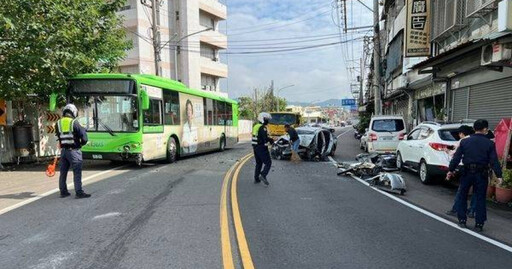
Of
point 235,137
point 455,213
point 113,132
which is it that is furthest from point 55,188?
point 235,137

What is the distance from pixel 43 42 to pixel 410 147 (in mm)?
11190

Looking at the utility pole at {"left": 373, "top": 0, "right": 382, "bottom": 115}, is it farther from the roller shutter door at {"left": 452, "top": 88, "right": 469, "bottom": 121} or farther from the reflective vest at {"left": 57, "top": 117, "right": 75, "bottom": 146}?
the reflective vest at {"left": 57, "top": 117, "right": 75, "bottom": 146}

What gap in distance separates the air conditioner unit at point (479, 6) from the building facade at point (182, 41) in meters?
22.2

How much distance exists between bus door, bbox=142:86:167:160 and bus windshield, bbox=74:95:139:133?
0.44 m

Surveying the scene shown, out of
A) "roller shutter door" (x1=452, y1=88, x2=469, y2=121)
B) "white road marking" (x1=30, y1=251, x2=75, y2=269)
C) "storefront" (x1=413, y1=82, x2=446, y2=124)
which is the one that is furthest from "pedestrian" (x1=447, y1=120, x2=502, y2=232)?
"storefront" (x1=413, y1=82, x2=446, y2=124)

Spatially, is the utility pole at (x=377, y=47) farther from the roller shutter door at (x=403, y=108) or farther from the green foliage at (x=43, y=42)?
the green foliage at (x=43, y=42)

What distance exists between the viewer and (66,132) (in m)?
8.88

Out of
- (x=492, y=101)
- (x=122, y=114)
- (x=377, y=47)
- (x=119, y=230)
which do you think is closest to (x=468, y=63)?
(x=492, y=101)

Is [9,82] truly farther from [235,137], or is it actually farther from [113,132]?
[235,137]

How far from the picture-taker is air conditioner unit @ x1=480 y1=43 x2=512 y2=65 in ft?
34.4

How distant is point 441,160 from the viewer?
35.8ft

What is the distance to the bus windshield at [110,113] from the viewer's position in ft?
43.8

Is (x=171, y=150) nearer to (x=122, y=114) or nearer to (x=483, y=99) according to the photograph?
(x=122, y=114)

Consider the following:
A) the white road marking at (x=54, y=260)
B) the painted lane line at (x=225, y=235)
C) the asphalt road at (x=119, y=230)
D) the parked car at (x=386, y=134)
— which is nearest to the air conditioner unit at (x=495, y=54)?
the parked car at (x=386, y=134)
